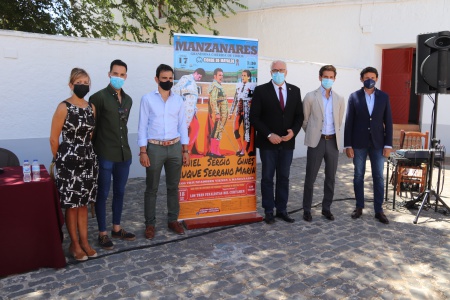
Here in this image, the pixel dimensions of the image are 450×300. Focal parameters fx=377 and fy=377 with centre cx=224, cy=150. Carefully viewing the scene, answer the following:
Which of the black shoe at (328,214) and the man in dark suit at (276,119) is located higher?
the man in dark suit at (276,119)

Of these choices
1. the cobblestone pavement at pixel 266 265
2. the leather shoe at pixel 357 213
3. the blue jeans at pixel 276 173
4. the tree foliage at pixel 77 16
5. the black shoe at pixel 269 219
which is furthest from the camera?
the tree foliage at pixel 77 16

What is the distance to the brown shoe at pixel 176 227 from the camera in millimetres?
4422

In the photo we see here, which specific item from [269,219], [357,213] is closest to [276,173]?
[269,219]

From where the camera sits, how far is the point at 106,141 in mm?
3838

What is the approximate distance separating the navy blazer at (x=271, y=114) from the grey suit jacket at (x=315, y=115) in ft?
0.60

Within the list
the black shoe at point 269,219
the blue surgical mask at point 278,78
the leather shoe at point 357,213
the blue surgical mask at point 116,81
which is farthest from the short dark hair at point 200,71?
the leather shoe at point 357,213

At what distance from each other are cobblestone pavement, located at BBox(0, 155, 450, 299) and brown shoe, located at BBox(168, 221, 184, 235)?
3.4 inches

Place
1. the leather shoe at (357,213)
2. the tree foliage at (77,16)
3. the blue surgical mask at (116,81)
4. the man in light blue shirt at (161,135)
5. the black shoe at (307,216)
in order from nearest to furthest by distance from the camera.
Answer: the blue surgical mask at (116,81), the man in light blue shirt at (161,135), the black shoe at (307,216), the leather shoe at (357,213), the tree foliage at (77,16)

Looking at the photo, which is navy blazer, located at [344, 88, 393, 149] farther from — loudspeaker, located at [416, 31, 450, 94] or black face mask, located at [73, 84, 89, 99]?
black face mask, located at [73, 84, 89, 99]

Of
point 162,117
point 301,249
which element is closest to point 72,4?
point 162,117

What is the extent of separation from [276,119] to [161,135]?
1.41 metres

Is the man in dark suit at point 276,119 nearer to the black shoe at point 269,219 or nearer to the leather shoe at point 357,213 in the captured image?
the black shoe at point 269,219

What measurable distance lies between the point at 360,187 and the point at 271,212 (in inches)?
50.0

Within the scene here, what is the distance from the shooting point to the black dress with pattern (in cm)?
344
